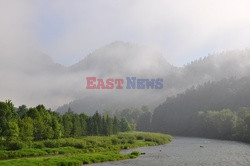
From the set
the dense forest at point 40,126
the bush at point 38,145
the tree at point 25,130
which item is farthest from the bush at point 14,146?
the tree at point 25,130

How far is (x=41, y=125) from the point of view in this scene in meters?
122

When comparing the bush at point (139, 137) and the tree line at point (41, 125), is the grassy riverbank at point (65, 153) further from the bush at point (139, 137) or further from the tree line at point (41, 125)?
the bush at point (139, 137)

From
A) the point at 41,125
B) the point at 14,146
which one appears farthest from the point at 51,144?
the point at 14,146

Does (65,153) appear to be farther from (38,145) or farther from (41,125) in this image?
(41,125)

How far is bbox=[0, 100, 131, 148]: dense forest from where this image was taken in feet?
346

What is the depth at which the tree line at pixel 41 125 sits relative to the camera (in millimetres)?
105812

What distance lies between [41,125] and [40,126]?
58 centimetres

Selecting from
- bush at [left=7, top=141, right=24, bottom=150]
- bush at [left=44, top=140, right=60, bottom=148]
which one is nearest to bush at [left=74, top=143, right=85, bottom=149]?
bush at [left=44, top=140, right=60, bottom=148]

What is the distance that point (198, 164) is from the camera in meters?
78.2

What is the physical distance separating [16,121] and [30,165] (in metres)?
47.2

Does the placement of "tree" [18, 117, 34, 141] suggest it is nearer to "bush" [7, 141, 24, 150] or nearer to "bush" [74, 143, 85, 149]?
"bush" [7, 141, 24, 150]

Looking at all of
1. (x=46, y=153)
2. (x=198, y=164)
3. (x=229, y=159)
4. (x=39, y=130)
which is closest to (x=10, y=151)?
(x=46, y=153)

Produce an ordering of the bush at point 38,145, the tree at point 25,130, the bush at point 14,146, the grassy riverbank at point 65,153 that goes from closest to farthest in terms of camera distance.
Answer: the grassy riverbank at point 65,153
the bush at point 14,146
the bush at point 38,145
the tree at point 25,130

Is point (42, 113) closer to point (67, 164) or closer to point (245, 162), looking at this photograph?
point (67, 164)
